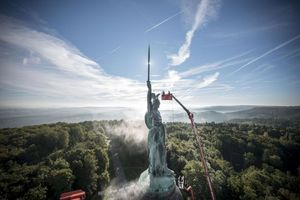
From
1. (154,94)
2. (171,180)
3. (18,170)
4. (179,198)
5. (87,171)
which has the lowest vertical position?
(87,171)

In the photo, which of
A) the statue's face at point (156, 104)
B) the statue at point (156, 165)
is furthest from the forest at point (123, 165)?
the statue's face at point (156, 104)

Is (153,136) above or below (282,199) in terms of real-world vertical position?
above

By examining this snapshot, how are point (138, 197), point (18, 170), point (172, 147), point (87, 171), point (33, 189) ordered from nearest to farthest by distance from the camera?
1. point (138, 197)
2. point (33, 189)
3. point (18, 170)
4. point (87, 171)
5. point (172, 147)

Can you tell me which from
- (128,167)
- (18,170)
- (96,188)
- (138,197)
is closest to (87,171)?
(96,188)

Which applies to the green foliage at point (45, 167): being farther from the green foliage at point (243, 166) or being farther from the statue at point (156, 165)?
the statue at point (156, 165)

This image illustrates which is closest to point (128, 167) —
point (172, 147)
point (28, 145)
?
point (172, 147)

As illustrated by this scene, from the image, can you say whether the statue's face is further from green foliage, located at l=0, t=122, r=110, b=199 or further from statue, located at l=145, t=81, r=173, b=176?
green foliage, located at l=0, t=122, r=110, b=199

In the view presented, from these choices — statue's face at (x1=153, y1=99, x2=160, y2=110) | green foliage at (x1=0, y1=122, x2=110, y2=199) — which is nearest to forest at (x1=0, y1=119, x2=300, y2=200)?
green foliage at (x1=0, y1=122, x2=110, y2=199)

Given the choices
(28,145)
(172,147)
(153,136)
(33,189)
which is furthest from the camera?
(172,147)

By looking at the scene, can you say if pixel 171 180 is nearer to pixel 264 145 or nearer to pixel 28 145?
pixel 28 145

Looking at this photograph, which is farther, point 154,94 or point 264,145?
point 264,145
